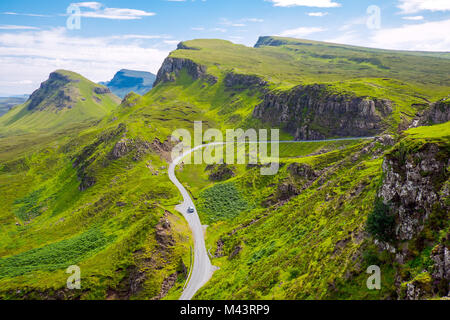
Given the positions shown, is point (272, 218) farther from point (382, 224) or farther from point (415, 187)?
point (415, 187)

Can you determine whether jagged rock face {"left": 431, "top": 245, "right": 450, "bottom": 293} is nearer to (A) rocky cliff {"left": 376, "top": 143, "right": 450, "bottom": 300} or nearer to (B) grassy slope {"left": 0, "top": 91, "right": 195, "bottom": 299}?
(A) rocky cliff {"left": 376, "top": 143, "right": 450, "bottom": 300}

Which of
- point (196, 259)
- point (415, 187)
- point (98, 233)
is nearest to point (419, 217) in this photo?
point (415, 187)

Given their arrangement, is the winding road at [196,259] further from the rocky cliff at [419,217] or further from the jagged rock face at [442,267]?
the jagged rock face at [442,267]

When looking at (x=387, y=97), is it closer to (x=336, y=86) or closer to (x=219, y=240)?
(x=336, y=86)

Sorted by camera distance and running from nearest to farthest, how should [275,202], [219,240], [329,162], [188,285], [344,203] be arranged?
[344,203] → [188,285] → [219,240] → [275,202] → [329,162]

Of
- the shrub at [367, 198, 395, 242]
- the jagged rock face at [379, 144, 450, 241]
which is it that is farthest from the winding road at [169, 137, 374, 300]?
the jagged rock face at [379, 144, 450, 241]
